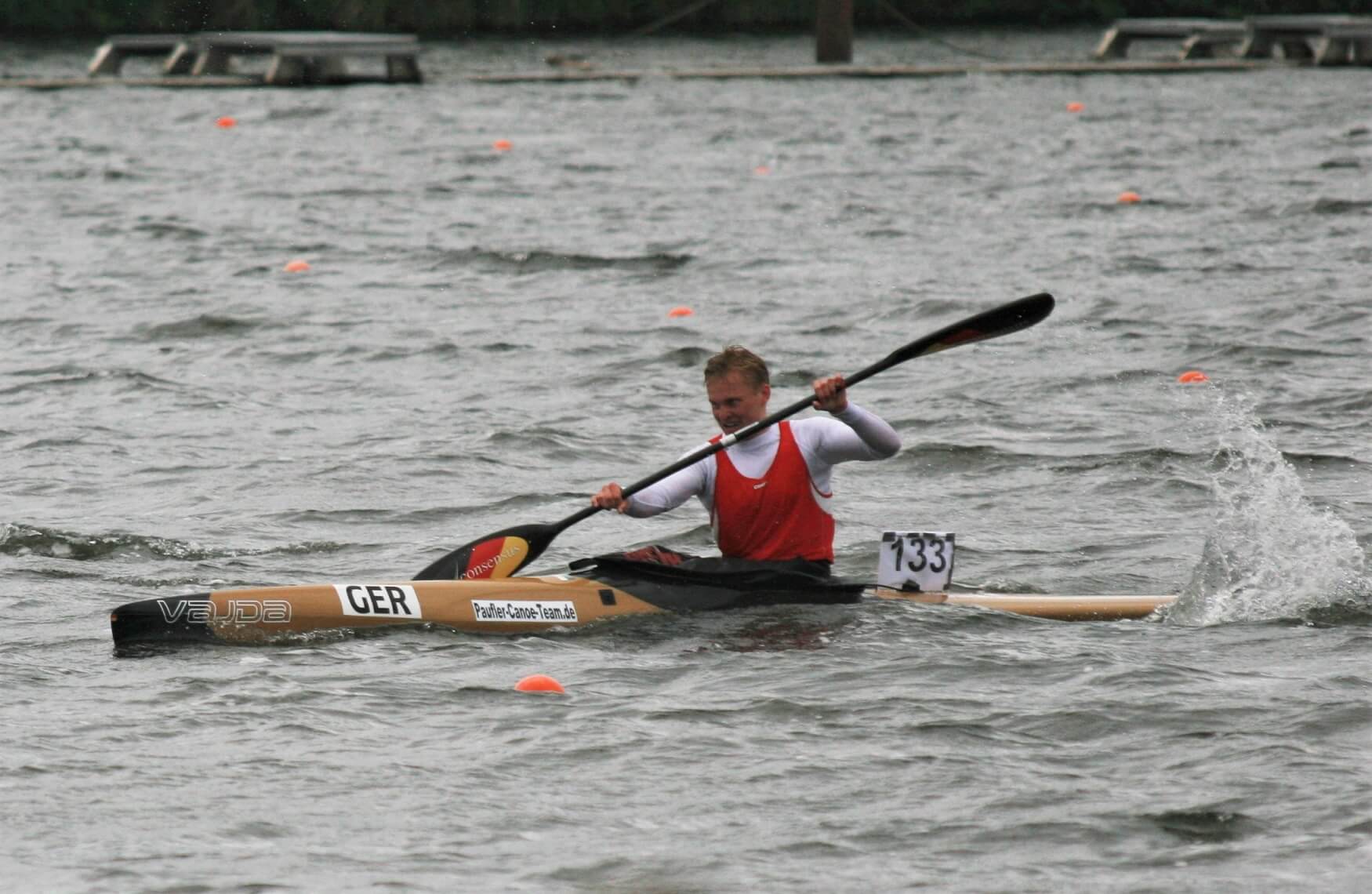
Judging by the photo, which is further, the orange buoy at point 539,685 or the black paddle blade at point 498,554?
the black paddle blade at point 498,554

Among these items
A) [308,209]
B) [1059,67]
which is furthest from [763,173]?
[1059,67]

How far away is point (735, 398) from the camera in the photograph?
7227 millimetres

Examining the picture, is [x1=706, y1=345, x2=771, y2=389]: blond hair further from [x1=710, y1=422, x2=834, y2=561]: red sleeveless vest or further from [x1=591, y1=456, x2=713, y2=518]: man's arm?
[x1=591, y1=456, x2=713, y2=518]: man's arm

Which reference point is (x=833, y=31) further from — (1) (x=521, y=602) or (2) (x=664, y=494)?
(1) (x=521, y=602)

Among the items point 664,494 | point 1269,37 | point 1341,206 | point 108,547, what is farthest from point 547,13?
point 664,494

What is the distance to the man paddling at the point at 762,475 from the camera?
7242 mm

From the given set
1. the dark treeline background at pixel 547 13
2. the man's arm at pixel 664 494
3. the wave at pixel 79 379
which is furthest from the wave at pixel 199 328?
Answer: the dark treeline background at pixel 547 13

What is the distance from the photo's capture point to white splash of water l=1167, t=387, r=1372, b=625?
7664 millimetres

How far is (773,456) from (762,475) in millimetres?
77

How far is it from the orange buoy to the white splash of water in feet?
7.58

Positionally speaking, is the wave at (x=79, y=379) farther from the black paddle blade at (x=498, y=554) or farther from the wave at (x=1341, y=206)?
the wave at (x=1341, y=206)

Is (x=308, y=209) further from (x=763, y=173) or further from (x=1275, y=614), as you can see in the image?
(x=1275, y=614)

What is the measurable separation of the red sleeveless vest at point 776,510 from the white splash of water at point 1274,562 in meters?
1.33

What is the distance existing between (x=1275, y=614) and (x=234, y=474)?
529cm
